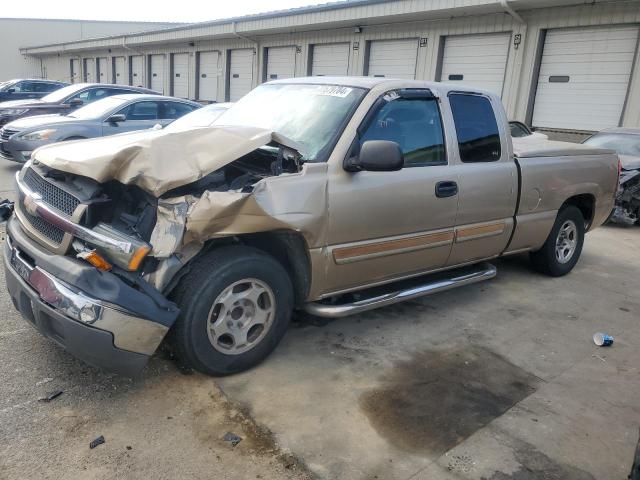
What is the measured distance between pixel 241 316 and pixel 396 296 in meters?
1.26

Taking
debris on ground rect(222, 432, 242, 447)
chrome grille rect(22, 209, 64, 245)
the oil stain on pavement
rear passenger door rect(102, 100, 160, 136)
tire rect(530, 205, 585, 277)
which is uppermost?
rear passenger door rect(102, 100, 160, 136)

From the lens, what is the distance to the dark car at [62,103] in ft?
39.5

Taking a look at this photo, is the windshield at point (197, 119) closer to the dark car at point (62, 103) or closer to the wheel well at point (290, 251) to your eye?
the wheel well at point (290, 251)

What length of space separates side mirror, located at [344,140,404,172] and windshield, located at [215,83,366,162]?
0.29 m

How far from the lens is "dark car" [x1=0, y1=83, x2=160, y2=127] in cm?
1205

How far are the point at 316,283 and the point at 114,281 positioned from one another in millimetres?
1350

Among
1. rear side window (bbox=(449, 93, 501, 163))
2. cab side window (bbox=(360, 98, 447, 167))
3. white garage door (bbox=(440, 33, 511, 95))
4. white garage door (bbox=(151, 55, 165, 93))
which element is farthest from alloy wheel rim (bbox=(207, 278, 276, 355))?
white garage door (bbox=(151, 55, 165, 93))

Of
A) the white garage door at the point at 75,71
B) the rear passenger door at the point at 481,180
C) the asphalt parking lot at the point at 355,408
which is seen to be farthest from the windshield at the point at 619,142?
the white garage door at the point at 75,71

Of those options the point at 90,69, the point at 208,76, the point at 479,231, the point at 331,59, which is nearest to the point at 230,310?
the point at 479,231

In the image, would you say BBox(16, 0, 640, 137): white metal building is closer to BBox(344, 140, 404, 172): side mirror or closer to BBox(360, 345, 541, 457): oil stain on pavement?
BBox(360, 345, 541, 457): oil stain on pavement

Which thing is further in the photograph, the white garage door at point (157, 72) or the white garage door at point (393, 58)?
the white garage door at point (157, 72)

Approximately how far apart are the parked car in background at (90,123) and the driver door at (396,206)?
7034mm

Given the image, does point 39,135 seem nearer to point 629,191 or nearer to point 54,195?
point 54,195

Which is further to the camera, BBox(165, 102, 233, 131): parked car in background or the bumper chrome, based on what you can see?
BBox(165, 102, 233, 131): parked car in background
